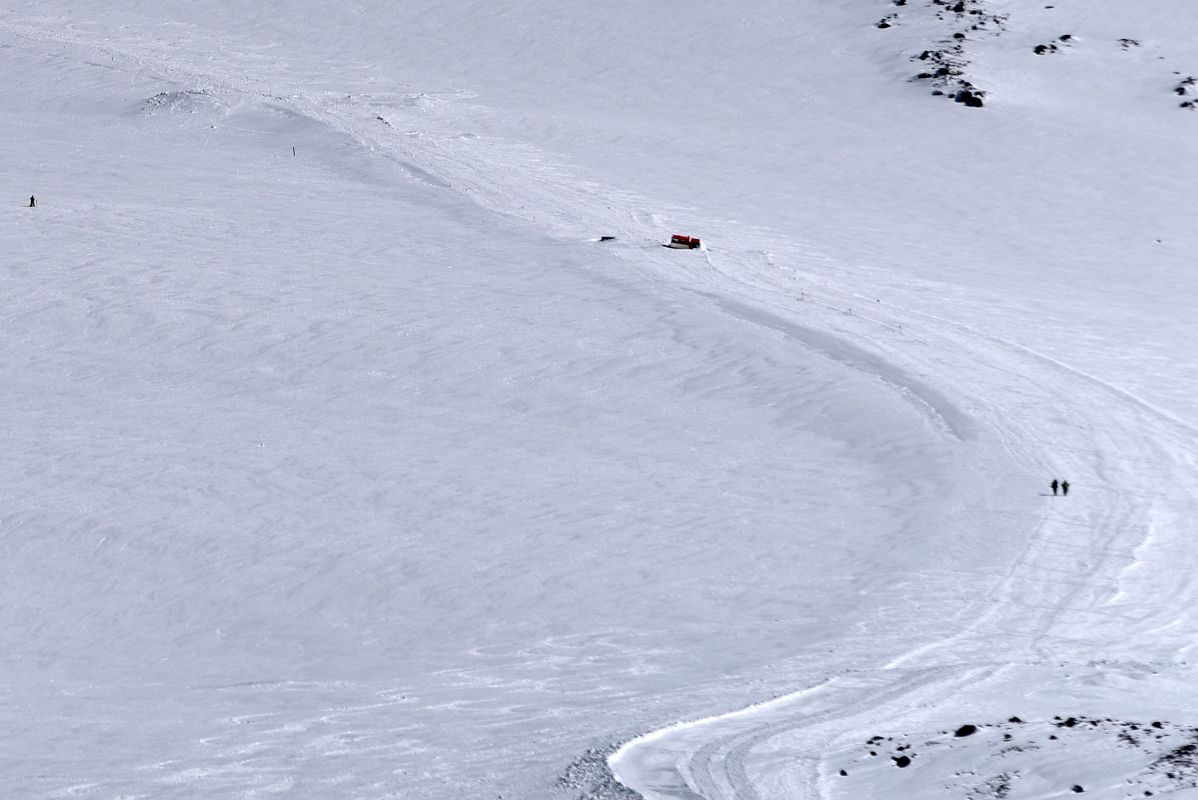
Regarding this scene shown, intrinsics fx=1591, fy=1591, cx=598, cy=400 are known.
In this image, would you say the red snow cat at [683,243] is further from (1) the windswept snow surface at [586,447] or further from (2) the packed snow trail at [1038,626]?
(2) the packed snow trail at [1038,626]

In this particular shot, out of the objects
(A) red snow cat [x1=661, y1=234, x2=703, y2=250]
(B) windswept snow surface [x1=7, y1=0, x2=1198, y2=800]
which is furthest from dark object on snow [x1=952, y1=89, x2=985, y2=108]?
(A) red snow cat [x1=661, y1=234, x2=703, y2=250]

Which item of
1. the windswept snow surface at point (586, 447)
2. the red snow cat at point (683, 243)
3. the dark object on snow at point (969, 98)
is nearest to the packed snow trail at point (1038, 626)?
the windswept snow surface at point (586, 447)

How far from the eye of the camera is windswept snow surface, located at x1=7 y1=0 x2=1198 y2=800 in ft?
37.9

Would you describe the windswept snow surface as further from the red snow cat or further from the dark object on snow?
the red snow cat

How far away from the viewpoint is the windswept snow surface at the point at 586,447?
11.6 metres

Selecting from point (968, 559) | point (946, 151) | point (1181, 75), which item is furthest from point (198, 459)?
point (1181, 75)

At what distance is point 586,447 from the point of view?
18250 millimetres

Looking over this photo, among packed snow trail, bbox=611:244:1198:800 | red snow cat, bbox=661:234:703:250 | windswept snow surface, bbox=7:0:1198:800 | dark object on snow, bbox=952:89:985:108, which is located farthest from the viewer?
dark object on snow, bbox=952:89:985:108

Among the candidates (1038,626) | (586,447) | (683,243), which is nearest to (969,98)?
(683,243)

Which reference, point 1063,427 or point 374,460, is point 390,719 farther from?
point 1063,427

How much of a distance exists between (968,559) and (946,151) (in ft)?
75.0

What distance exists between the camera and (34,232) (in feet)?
84.5

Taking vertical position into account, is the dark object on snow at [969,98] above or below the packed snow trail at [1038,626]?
above

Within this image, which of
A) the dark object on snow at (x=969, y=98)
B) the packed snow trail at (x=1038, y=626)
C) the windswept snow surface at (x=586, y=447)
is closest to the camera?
the packed snow trail at (x=1038, y=626)
